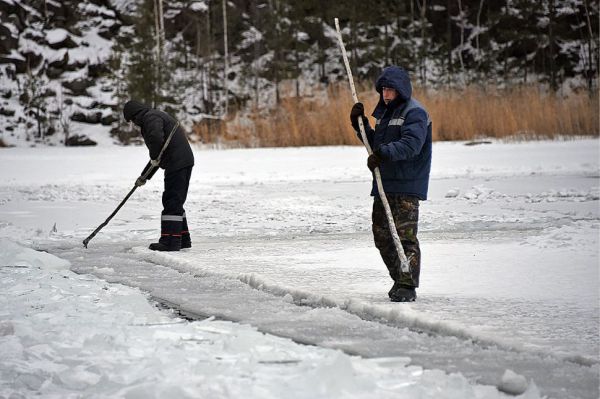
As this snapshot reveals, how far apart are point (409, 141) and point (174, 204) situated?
3.59 meters

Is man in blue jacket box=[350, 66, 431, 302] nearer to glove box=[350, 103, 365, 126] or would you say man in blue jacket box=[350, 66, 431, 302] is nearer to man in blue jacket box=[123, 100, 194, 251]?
glove box=[350, 103, 365, 126]

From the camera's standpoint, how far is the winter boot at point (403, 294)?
17.0ft

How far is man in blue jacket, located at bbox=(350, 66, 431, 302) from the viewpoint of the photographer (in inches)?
205

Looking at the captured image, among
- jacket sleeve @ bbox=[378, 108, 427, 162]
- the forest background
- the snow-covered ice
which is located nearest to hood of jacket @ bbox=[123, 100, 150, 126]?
the snow-covered ice

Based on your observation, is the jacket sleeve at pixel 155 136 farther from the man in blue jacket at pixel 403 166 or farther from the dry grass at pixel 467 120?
the dry grass at pixel 467 120

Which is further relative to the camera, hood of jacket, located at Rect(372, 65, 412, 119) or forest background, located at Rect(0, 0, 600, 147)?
forest background, located at Rect(0, 0, 600, 147)

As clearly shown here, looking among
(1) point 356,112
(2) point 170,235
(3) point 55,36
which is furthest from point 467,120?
(3) point 55,36

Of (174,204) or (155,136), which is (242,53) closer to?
(155,136)

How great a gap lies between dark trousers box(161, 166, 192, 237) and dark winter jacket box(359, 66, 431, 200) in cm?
317

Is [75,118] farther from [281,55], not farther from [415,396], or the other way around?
[415,396]

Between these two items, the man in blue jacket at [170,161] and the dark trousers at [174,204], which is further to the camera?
the man in blue jacket at [170,161]

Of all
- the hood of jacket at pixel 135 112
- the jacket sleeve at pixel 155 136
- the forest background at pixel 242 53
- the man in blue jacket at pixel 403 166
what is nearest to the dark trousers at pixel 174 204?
→ the jacket sleeve at pixel 155 136

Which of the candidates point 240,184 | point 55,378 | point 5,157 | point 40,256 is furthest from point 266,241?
point 5,157

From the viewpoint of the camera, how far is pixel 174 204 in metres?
8.21
